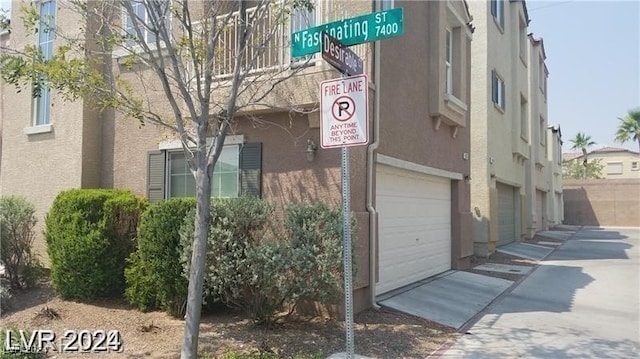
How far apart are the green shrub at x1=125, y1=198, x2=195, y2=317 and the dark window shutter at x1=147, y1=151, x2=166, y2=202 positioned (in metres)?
1.62

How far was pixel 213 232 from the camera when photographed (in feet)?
21.4

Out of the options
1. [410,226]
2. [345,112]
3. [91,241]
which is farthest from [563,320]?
[91,241]

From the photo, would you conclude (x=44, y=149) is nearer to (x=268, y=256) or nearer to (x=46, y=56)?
(x=46, y=56)

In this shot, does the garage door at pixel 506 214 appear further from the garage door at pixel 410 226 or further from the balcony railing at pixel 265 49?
the balcony railing at pixel 265 49

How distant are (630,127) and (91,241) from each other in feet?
185

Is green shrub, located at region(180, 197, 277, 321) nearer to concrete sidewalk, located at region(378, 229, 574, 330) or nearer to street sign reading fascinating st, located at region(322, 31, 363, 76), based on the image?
concrete sidewalk, located at region(378, 229, 574, 330)

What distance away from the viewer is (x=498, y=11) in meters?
18.9

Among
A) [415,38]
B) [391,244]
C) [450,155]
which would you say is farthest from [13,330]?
[450,155]

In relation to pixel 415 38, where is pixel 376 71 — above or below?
Answer: below

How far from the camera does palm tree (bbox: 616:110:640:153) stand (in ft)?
165

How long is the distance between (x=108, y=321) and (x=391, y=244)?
487 cm

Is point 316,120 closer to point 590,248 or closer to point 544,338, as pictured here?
point 544,338

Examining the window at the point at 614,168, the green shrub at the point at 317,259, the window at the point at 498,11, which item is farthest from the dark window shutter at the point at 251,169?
the window at the point at 614,168

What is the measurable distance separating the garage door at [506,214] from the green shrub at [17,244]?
15.2m
